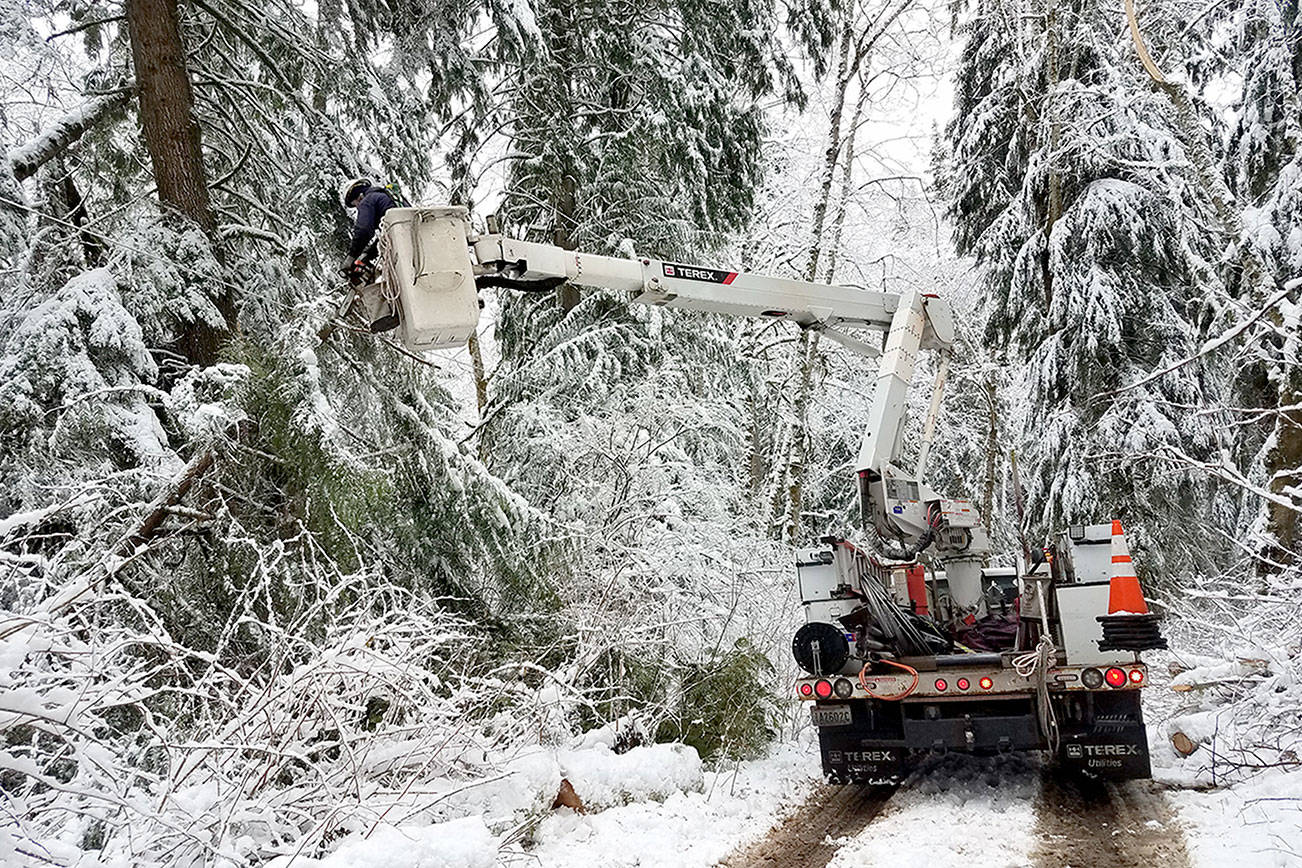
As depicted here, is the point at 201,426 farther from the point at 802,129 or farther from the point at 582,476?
the point at 802,129

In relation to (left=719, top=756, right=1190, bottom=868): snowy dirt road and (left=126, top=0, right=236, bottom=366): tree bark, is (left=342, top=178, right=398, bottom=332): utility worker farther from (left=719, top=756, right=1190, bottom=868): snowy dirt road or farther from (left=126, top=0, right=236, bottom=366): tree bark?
(left=719, top=756, right=1190, bottom=868): snowy dirt road

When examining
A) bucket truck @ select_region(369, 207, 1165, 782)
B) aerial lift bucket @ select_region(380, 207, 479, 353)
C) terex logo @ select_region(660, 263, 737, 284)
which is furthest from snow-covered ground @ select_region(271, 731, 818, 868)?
terex logo @ select_region(660, 263, 737, 284)

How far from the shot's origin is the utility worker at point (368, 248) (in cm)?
543

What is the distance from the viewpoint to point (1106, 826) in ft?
18.7

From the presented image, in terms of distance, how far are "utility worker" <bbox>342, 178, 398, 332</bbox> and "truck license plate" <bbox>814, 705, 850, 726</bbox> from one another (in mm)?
4021

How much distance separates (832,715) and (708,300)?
310 centimetres

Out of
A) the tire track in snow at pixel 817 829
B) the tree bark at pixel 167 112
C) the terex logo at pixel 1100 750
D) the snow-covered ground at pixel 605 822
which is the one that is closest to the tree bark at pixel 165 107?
the tree bark at pixel 167 112

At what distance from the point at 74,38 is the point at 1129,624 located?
917cm

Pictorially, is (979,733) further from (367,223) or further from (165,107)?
(165,107)

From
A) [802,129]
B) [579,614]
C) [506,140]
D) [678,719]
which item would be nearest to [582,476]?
[579,614]

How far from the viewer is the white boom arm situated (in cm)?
525

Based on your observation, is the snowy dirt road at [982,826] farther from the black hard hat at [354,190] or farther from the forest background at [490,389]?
the black hard hat at [354,190]

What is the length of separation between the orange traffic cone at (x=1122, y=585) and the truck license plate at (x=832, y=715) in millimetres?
1885

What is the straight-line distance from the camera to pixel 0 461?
5.62 metres
